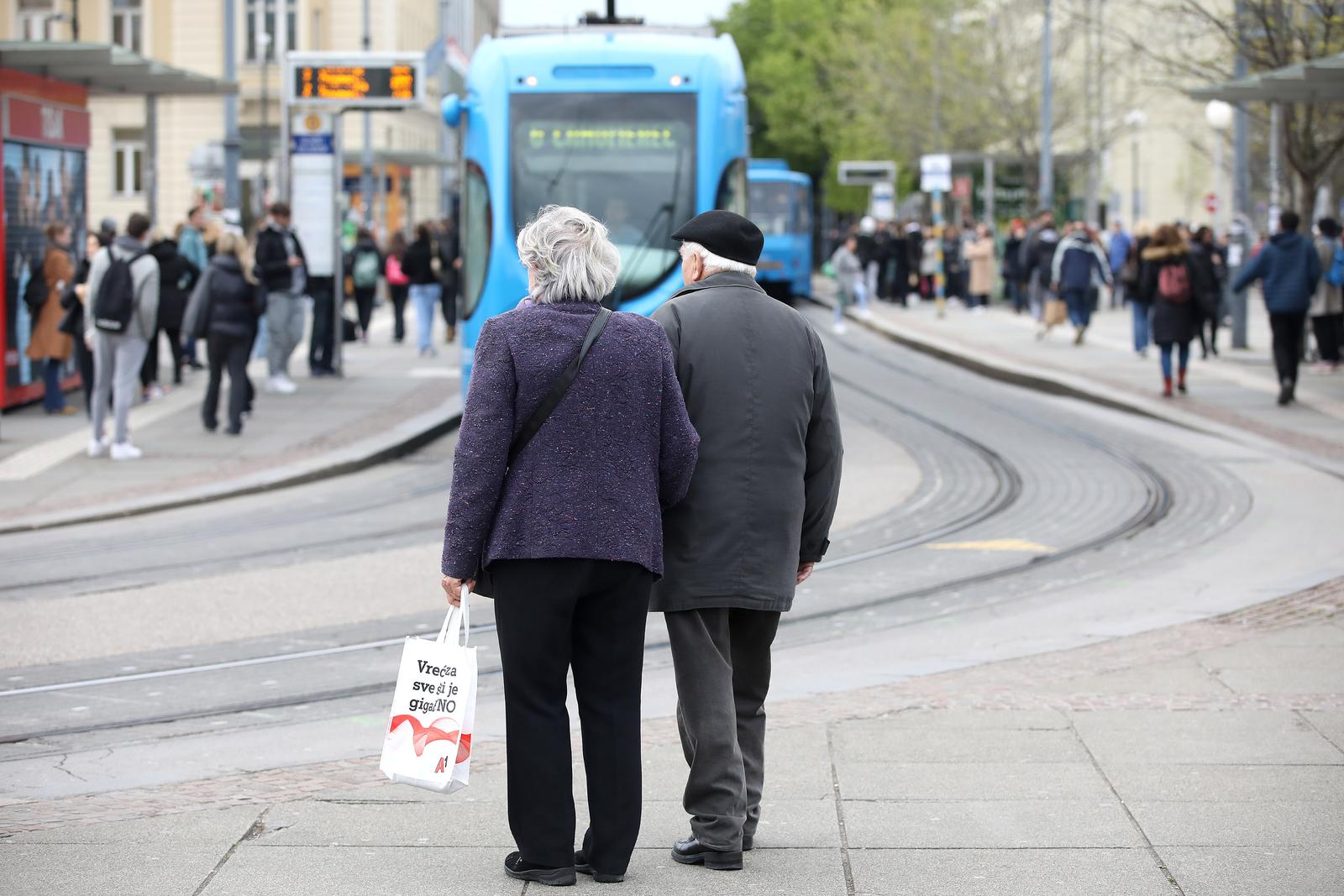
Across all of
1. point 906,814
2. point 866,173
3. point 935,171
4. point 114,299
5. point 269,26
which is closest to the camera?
point 906,814

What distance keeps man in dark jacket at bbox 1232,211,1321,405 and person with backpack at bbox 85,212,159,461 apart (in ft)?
33.6

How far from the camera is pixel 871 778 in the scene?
5.87 meters

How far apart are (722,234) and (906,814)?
5.76ft

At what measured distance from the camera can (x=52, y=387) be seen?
17531 millimetres

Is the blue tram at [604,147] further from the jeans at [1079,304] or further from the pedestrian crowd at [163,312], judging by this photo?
the jeans at [1079,304]

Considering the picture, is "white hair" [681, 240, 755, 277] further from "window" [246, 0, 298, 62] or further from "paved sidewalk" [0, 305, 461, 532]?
"window" [246, 0, 298, 62]

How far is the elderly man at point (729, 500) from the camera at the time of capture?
491cm

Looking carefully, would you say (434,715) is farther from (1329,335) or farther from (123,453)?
(1329,335)

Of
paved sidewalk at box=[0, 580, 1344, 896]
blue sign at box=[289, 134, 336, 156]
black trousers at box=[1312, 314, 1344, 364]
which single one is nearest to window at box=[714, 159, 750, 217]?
blue sign at box=[289, 134, 336, 156]

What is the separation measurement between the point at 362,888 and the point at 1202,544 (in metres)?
7.30

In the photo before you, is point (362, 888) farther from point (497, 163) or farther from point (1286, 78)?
point (1286, 78)

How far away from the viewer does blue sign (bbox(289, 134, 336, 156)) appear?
21500mm

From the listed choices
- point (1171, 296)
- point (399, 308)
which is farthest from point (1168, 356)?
point (399, 308)

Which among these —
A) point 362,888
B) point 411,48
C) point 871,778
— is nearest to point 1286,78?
point 871,778
